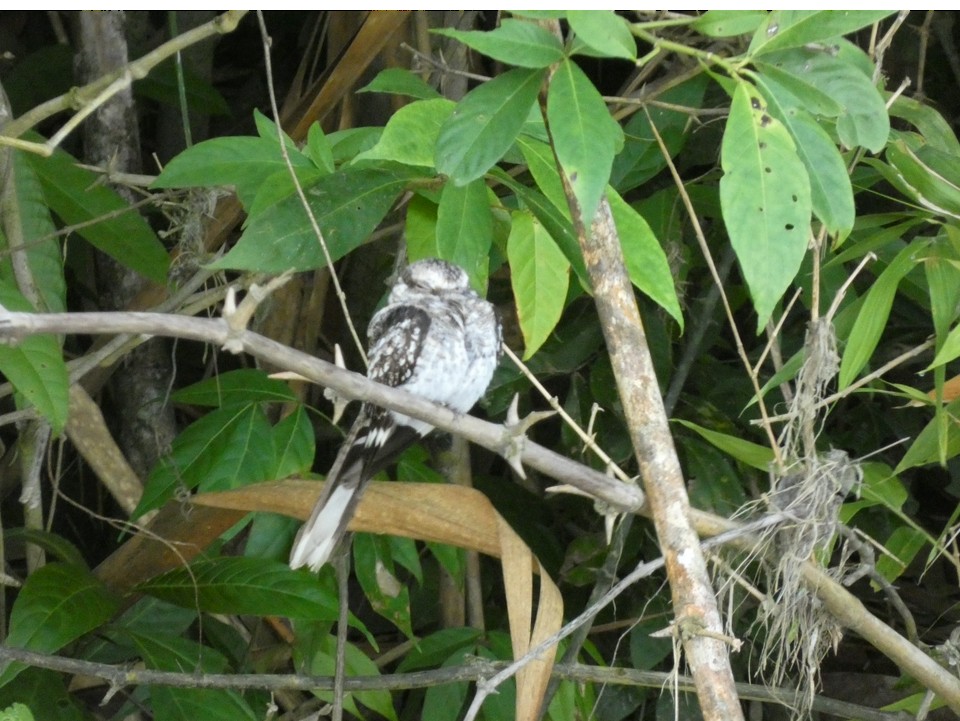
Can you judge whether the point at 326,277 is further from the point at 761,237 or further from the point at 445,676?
the point at 761,237

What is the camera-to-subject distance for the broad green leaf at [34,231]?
2.03 meters

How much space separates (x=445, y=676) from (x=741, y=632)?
3.02 ft

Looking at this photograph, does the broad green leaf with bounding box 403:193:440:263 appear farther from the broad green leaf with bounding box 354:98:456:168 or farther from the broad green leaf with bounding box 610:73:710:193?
the broad green leaf with bounding box 610:73:710:193

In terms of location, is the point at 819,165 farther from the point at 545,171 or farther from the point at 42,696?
the point at 42,696

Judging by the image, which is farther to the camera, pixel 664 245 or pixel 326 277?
pixel 326 277

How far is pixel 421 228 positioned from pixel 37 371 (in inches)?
24.9

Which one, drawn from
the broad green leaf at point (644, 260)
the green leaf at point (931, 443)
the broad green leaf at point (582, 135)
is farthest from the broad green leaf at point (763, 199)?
the green leaf at point (931, 443)

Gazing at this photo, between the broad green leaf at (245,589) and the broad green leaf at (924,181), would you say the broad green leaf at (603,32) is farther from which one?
the broad green leaf at (245,589)

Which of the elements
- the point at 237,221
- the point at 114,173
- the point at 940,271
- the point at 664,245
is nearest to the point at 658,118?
the point at 664,245

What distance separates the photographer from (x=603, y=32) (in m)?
1.13

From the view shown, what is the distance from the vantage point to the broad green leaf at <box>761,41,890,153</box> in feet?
4.13

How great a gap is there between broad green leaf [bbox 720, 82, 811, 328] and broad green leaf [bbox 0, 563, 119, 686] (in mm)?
1485

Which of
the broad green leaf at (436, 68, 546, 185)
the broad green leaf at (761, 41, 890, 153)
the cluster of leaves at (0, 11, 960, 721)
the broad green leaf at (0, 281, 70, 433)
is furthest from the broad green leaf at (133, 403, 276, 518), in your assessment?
the broad green leaf at (761, 41, 890, 153)

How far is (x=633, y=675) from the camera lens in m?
2.18
